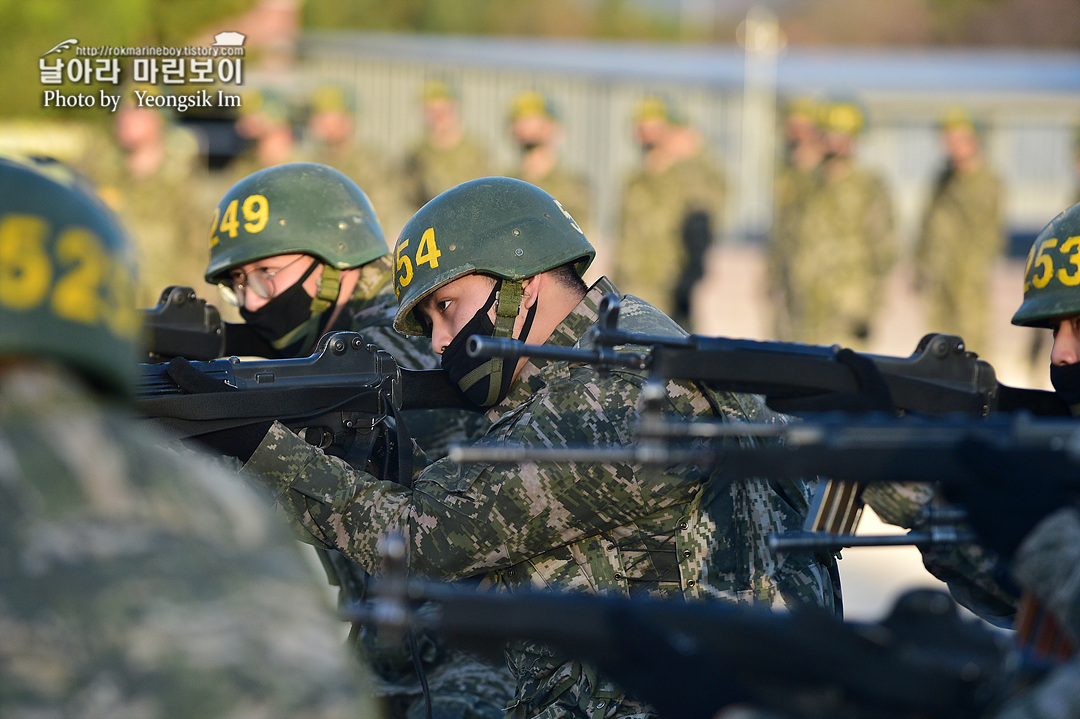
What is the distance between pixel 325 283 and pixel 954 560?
2.74 meters

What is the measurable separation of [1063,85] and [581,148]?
9.29 meters

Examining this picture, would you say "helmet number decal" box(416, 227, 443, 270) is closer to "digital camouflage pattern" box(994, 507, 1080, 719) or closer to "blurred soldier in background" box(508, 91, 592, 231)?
"digital camouflage pattern" box(994, 507, 1080, 719)

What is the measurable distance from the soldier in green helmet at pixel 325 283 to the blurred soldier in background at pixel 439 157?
11637mm

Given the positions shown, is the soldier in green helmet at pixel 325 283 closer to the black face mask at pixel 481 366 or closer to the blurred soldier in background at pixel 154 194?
the black face mask at pixel 481 366

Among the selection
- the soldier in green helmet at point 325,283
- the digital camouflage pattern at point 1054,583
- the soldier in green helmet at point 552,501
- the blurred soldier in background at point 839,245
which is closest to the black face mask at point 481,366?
the soldier in green helmet at point 552,501

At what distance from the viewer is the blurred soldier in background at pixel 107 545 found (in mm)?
1770

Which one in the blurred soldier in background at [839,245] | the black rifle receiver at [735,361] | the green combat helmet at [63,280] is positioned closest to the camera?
the green combat helmet at [63,280]

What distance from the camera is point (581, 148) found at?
24.3 meters

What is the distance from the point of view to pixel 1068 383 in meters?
3.84

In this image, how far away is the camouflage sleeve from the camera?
3539mm

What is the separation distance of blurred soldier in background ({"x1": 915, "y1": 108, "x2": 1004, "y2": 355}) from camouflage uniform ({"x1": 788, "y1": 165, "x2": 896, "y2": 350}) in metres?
0.92

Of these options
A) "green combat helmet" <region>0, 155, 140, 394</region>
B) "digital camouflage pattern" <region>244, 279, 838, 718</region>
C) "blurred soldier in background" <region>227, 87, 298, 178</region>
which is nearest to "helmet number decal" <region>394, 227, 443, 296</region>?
"digital camouflage pattern" <region>244, 279, 838, 718</region>

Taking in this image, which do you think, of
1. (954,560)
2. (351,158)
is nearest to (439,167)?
(351,158)

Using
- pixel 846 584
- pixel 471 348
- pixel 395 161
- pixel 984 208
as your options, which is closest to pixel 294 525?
pixel 471 348
